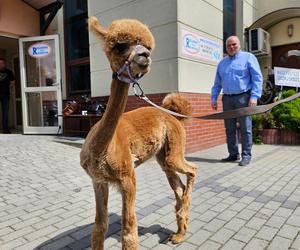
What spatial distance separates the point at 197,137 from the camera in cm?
684

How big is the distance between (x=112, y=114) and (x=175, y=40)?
4.50 metres

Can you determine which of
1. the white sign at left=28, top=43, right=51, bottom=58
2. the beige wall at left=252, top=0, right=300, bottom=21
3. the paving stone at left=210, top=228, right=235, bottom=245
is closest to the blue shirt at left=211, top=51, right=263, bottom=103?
the paving stone at left=210, top=228, right=235, bottom=245

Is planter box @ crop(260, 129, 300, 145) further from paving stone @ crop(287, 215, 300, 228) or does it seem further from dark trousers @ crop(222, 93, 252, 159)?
Result: paving stone @ crop(287, 215, 300, 228)

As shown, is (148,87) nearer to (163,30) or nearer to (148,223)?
(163,30)

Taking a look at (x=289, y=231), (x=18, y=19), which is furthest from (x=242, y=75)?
(x=18, y=19)

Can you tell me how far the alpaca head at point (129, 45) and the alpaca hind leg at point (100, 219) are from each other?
3.24 feet

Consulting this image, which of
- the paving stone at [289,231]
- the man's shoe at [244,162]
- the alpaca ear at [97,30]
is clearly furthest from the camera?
the man's shoe at [244,162]

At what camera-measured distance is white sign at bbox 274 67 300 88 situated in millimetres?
8148

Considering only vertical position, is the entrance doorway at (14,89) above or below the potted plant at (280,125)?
above

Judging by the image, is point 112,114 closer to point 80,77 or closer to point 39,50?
point 80,77

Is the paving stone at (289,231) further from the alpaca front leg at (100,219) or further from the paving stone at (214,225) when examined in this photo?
the alpaca front leg at (100,219)

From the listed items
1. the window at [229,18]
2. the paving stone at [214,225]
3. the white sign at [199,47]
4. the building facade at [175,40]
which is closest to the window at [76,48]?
the building facade at [175,40]

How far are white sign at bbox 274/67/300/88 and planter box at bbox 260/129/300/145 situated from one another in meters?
1.34

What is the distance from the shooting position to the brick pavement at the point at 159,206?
109 inches
